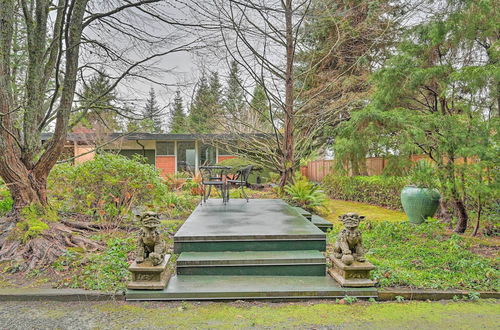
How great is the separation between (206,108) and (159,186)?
4.59 m

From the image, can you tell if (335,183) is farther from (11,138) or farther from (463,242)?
(11,138)

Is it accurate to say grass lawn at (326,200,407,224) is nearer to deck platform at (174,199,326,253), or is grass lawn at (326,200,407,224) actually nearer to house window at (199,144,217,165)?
deck platform at (174,199,326,253)

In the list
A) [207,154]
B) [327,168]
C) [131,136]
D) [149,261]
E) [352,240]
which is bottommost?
[149,261]

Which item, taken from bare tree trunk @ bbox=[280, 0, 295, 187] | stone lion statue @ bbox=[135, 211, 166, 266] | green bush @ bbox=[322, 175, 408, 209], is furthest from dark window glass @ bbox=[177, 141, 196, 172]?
stone lion statue @ bbox=[135, 211, 166, 266]

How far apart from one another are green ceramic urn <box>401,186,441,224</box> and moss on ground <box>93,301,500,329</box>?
10.7 ft

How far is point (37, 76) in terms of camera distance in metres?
3.91

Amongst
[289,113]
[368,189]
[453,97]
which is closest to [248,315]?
[453,97]

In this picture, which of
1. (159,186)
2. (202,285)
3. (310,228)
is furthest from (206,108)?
(202,285)

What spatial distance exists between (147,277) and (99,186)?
8.76 ft

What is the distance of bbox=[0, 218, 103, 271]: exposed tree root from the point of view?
3.22m

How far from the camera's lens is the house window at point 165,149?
15.2 metres

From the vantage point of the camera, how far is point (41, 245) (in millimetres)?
3363

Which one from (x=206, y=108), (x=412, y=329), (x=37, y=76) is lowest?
(x=412, y=329)

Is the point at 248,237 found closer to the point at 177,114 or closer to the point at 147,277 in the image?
the point at 147,277
